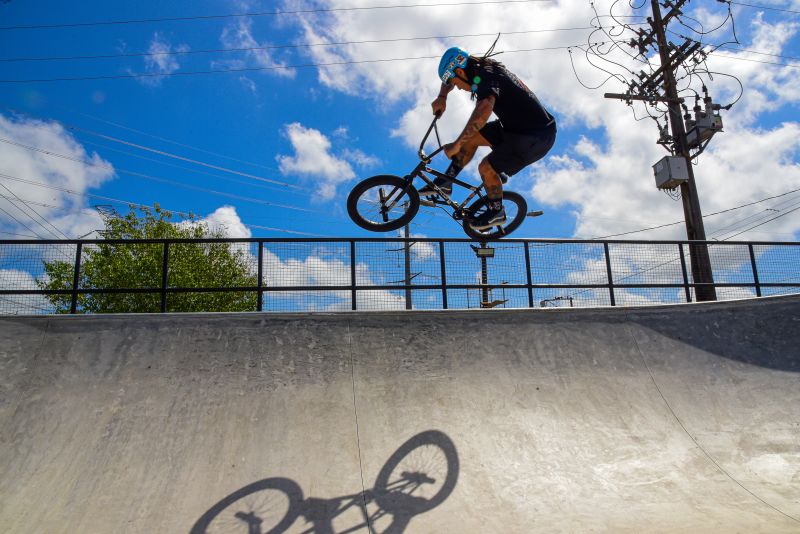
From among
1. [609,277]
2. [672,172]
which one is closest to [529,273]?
[609,277]

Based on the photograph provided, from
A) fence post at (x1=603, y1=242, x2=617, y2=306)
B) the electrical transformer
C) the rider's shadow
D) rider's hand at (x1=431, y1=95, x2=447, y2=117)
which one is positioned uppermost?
the electrical transformer

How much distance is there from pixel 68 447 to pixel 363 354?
403cm

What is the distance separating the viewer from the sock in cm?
630

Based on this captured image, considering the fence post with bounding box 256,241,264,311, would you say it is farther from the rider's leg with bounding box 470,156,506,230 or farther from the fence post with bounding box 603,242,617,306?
the fence post with bounding box 603,242,617,306

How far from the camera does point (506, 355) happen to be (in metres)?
8.29

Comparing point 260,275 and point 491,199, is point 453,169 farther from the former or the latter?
point 260,275

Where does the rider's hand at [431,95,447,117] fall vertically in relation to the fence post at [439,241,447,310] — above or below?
above

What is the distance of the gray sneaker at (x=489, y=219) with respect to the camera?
665cm

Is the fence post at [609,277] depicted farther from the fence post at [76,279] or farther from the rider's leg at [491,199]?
the fence post at [76,279]

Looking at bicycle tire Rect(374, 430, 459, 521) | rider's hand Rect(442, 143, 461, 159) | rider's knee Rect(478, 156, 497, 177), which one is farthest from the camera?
rider's knee Rect(478, 156, 497, 177)

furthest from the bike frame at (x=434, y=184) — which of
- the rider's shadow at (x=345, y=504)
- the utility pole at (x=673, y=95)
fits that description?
the utility pole at (x=673, y=95)

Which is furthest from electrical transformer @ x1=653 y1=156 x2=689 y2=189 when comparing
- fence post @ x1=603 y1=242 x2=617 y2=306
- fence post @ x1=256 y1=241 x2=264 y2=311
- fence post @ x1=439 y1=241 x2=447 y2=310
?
fence post @ x1=256 y1=241 x2=264 y2=311

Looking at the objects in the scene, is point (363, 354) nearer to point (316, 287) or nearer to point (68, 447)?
point (316, 287)

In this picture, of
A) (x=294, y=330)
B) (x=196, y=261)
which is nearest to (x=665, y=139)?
(x=294, y=330)
